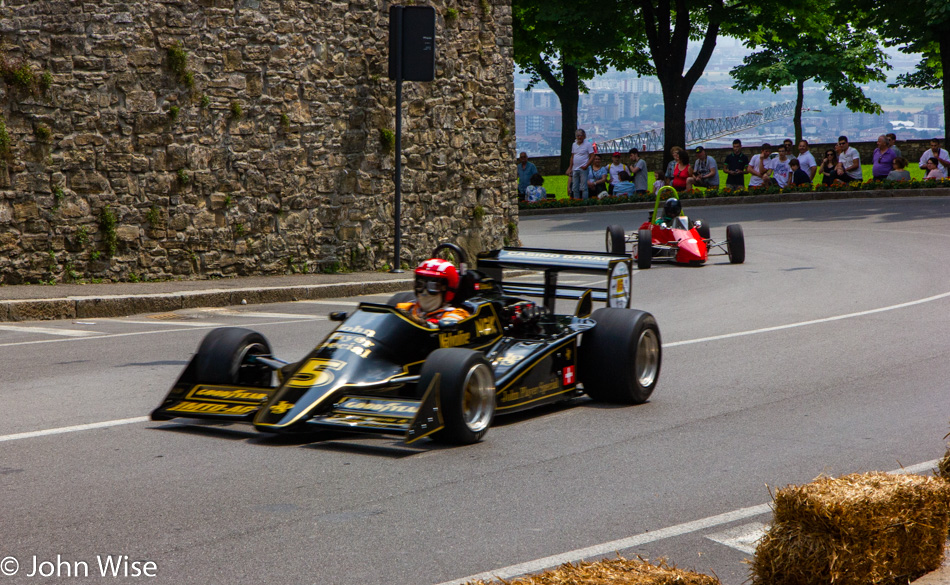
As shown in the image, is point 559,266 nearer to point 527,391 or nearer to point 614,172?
point 527,391

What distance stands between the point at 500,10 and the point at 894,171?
14.0 meters

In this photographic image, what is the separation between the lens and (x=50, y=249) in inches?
553

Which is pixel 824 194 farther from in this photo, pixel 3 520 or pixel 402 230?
pixel 3 520

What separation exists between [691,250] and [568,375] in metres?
10.8

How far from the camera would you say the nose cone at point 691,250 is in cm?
1819

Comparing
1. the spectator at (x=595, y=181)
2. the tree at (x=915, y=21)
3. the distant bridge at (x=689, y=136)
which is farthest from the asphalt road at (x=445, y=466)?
the distant bridge at (x=689, y=136)

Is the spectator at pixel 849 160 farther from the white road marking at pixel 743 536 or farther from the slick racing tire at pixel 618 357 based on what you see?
the white road marking at pixel 743 536

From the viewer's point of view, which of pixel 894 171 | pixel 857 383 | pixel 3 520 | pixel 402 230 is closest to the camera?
pixel 3 520

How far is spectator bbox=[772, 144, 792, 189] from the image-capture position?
1146 inches

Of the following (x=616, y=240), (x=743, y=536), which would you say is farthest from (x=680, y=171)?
(x=743, y=536)

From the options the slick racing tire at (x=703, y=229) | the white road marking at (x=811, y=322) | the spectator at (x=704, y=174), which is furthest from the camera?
the spectator at (x=704, y=174)

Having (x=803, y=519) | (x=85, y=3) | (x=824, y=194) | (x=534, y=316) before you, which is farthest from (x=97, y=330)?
(x=824, y=194)

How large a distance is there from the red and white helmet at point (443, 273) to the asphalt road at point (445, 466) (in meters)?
1.01

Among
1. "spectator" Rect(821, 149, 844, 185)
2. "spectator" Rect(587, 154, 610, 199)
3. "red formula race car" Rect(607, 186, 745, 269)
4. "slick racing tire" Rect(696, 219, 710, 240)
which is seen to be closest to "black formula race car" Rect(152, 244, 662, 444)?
"red formula race car" Rect(607, 186, 745, 269)
